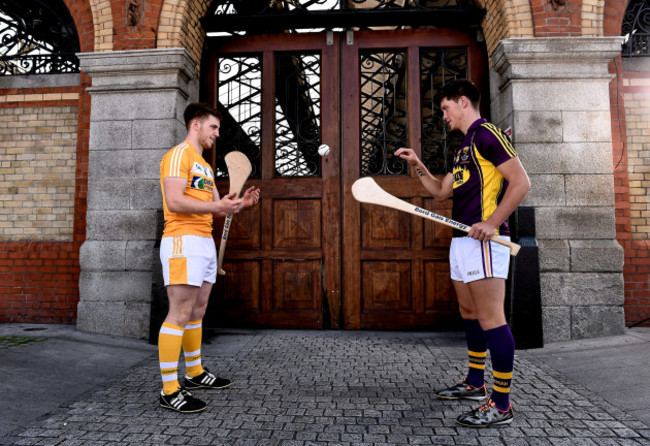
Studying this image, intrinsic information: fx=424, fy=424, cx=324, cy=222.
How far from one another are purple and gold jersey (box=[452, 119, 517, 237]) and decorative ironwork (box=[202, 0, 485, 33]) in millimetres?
3268

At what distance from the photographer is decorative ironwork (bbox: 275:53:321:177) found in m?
5.48

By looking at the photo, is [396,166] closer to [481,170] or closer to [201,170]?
[481,170]

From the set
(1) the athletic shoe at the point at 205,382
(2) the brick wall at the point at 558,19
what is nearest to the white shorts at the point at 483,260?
(1) the athletic shoe at the point at 205,382

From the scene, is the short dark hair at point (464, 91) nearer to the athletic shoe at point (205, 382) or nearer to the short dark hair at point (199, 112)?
the short dark hair at point (199, 112)

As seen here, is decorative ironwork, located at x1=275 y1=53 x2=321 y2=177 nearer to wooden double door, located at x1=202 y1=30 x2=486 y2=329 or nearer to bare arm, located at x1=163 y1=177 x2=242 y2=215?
wooden double door, located at x1=202 y1=30 x2=486 y2=329

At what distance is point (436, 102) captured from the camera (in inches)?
213

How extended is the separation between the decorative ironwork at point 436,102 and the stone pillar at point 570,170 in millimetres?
749

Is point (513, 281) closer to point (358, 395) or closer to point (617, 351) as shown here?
point (617, 351)

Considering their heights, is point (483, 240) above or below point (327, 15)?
below

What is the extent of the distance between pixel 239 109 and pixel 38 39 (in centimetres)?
294

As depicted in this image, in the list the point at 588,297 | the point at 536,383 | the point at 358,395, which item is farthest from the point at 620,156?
the point at 358,395

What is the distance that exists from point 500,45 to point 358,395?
13.4ft

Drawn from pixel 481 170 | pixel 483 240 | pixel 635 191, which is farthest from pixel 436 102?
pixel 483 240

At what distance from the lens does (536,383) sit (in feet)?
10.8
